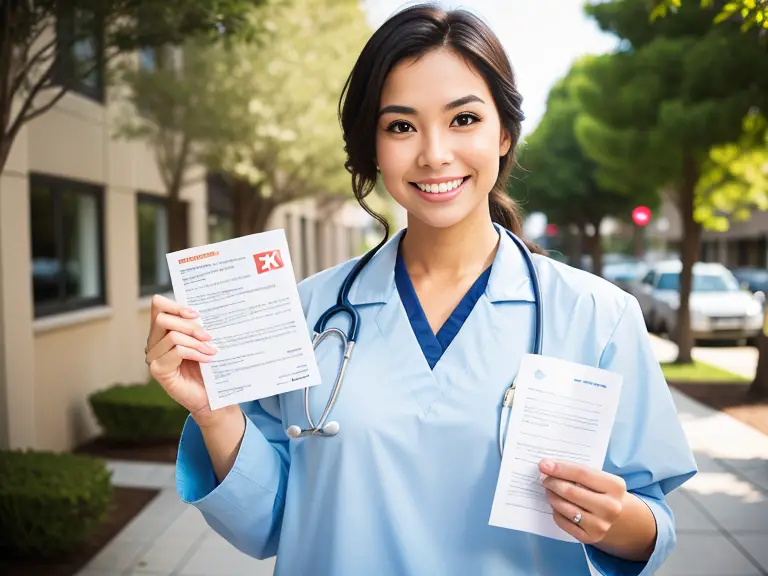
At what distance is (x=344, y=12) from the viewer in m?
9.84

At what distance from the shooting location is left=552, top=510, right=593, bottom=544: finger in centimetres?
136

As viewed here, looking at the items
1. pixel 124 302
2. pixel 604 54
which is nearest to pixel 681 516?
pixel 124 302

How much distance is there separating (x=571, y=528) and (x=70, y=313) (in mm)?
6873

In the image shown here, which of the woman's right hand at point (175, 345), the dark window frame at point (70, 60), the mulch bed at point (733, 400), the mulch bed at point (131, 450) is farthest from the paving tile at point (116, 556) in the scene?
the mulch bed at point (733, 400)

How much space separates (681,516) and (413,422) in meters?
4.37

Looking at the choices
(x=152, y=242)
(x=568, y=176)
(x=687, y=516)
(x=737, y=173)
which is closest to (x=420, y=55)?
(x=687, y=516)

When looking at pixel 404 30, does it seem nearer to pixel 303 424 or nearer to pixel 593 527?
pixel 303 424

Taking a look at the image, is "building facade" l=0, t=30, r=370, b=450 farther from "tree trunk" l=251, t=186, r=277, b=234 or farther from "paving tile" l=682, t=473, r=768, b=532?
"paving tile" l=682, t=473, r=768, b=532

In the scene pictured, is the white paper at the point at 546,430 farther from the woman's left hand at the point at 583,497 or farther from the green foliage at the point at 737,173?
the green foliage at the point at 737,173

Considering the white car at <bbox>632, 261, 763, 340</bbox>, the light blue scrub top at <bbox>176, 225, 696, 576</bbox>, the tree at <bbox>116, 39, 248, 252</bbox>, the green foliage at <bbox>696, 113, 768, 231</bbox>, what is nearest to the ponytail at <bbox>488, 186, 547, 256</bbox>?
the light blue scrub top at <bbox>176, 225, 696, 576</bbox>

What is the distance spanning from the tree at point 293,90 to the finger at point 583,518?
7.58 meters

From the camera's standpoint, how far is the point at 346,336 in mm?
1639

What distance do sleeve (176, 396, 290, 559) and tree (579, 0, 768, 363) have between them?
9283 millimetres

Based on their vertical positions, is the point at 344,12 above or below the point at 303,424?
above
